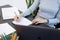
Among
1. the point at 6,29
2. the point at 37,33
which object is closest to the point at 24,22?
the point at 6,29

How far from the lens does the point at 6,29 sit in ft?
4.53

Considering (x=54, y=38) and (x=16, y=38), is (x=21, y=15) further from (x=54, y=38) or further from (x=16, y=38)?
(x=54, y=38)

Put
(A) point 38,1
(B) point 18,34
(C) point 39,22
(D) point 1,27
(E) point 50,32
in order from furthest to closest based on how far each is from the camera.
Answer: (A) point 38,1, (C) point 39,22, (D) point 1,27, (B) point 18,34, (E) point 50,32

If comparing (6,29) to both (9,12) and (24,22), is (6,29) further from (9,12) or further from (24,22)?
(9,12)

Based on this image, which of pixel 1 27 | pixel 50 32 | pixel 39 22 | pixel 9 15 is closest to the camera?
pixel 50 32

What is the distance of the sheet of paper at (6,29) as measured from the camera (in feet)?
4.39

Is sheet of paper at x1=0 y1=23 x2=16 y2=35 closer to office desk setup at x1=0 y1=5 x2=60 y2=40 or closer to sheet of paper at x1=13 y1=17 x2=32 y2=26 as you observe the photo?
sheet of paper at x1=13 y1=17 x2=32 y2=26

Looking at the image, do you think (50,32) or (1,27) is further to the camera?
(1,27)

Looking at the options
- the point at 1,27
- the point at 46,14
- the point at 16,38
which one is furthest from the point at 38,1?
the point at 16,38

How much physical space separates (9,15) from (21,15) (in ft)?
0.47

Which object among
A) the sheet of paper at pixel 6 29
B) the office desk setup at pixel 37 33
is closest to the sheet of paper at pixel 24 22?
the sheet of paper at pixel 6 29

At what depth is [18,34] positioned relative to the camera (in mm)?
1014

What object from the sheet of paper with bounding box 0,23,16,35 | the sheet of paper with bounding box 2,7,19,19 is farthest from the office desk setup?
the sheet of paper with bounding box 2,7,19,19

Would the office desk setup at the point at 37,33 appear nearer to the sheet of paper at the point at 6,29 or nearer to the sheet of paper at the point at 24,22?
the sheet of paper at the point at 6,29
